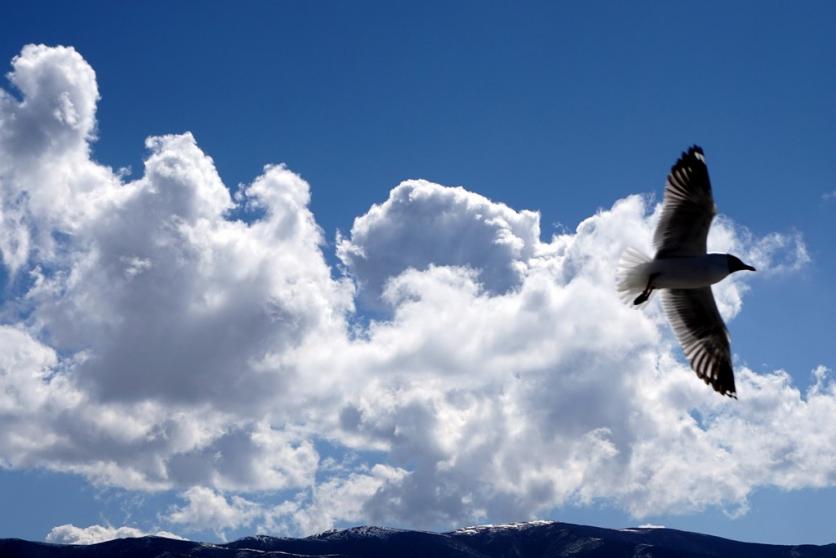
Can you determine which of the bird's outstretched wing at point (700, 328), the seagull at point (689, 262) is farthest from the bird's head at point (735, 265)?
the bird's outstretched wing at point (700, 328)

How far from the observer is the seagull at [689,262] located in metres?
26.5

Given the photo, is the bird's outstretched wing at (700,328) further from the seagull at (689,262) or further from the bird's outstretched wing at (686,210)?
the bird's outstretched wing at (686,210)

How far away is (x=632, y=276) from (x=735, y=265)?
9.66 ft

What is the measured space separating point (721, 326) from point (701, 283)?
2.54 metres

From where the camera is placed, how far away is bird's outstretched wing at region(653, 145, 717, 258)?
26.6 m

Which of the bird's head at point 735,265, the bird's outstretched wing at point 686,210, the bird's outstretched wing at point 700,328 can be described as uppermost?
the bird's outstretched wing at point 686,210

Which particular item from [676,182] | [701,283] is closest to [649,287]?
[701,283]

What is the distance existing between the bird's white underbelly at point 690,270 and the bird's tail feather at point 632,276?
1.11 ft

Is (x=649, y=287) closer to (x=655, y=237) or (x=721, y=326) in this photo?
(x=655, y=237)

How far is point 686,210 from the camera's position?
26891 mm

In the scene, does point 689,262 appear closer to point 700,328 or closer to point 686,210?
point 686,210

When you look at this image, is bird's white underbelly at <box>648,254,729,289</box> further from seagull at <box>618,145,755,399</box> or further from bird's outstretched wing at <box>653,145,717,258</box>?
bird's outstretched wing at <box>653,145,717,258</box>

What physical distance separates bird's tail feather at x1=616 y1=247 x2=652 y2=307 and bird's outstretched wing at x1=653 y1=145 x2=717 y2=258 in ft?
1.94

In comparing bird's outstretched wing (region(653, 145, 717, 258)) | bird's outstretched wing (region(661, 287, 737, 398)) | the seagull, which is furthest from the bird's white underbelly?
bird's outstretched wing (region(661, 287, 737, 398))
